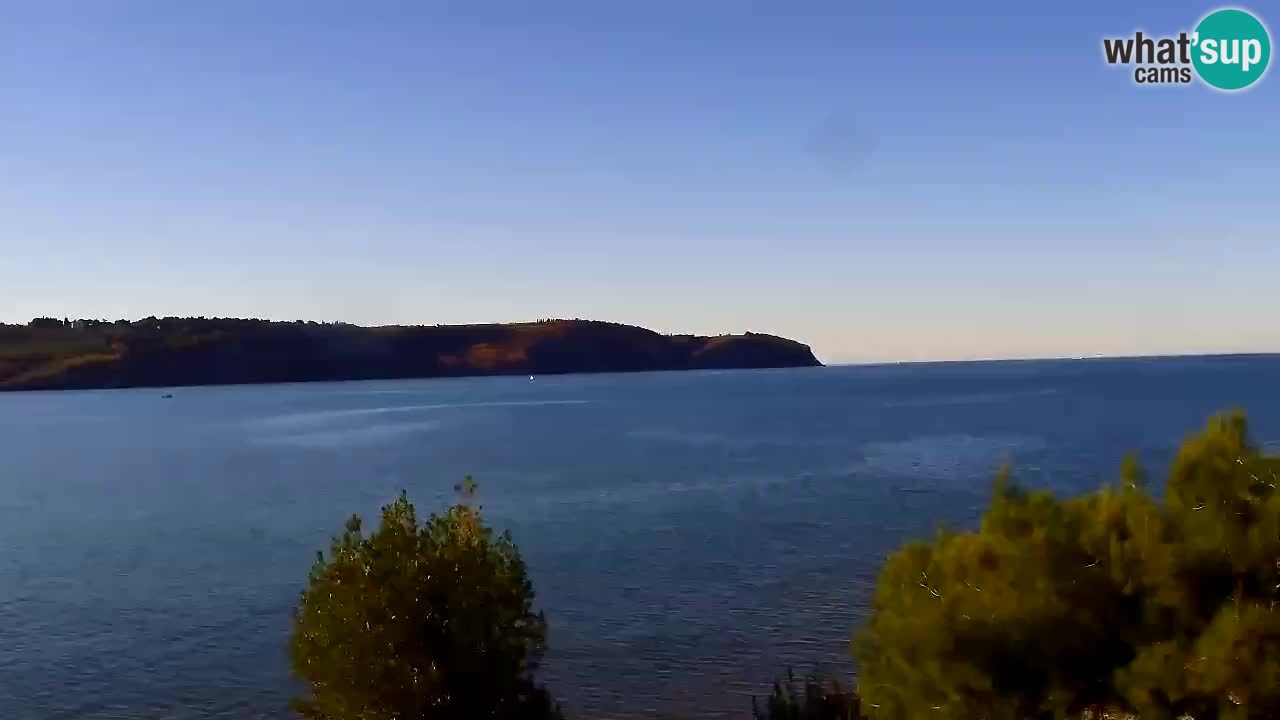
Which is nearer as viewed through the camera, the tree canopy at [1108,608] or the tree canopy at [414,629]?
the tree canopy at [1108,608]

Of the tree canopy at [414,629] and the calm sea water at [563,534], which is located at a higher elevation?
the tree canopy at [414,629]

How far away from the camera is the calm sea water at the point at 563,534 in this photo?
3662cm

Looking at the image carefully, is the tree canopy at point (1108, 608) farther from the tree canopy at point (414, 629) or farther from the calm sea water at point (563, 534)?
the calm sea water at point (563, 534)

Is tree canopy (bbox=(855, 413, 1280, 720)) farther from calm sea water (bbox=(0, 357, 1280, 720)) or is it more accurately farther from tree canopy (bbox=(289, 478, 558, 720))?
calm sea water (bbox=(0, 357, 1280, 720))

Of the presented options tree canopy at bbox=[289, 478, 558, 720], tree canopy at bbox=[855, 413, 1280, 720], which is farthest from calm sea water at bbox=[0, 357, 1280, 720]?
tree canopy at bbox=[855, 413, 1280, 720]

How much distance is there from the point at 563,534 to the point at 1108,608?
4808 centimetres

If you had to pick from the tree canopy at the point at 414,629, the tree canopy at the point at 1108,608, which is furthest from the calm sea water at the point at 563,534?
the tree canopy at the point at 1108,608

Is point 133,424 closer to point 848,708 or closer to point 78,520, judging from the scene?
point 78,520

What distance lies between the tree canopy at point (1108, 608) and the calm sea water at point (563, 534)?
1577 centimetres

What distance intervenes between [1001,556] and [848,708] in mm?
9428

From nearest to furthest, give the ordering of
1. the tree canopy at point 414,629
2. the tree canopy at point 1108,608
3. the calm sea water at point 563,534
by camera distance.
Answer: the tree canopy at point 1108,608, the tree canopy at point 414,629, the calm sea water at point 563,534

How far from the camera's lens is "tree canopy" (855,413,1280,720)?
47.2 ft

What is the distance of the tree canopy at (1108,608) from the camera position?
47.2 ft

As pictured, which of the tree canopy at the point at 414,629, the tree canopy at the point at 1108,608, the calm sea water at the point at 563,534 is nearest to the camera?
the tree canopy at the point at 1108,608
